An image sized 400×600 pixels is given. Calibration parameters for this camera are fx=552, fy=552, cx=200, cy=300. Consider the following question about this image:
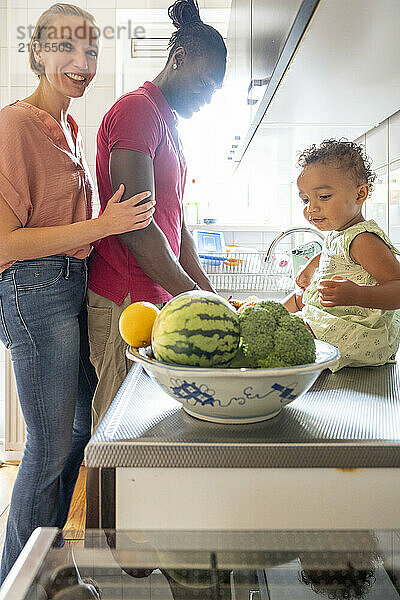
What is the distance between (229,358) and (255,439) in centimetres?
9

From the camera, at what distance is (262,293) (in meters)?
2.31

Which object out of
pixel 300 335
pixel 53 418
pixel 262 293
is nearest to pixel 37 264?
pixel 53 418

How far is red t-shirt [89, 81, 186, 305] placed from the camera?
1160 millimetres

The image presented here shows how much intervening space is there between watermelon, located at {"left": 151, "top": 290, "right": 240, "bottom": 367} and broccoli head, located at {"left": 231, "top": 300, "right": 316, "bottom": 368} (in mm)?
14

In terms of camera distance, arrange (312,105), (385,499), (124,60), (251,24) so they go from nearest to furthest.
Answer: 1. (385,499)
2. (312,105)
3. (251,24)
4. (124,60)

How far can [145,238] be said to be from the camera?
1160 mm

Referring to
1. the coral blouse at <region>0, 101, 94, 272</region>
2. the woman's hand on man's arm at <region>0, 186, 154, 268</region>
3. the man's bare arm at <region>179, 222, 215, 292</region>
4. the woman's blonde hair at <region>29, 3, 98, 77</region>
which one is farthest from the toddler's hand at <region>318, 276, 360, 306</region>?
the woman's blonde hair at <region>29, 3, 98, 77</region>

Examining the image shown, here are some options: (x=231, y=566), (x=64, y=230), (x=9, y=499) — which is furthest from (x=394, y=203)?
Answer: (x=9, y=499)

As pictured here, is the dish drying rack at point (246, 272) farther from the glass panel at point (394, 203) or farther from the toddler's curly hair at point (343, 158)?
the toddler's curly hair at point (343, 158)

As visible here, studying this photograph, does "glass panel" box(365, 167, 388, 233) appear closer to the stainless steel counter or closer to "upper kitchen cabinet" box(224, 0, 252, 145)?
"upper kitchen cabinet" box(224, 0, 252, 145)

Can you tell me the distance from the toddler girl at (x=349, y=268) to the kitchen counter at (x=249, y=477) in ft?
1.12

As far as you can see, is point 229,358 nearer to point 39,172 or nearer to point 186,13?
point 39,172

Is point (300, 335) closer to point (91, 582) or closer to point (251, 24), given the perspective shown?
point (91, 582)

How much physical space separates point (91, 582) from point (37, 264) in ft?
2.73
